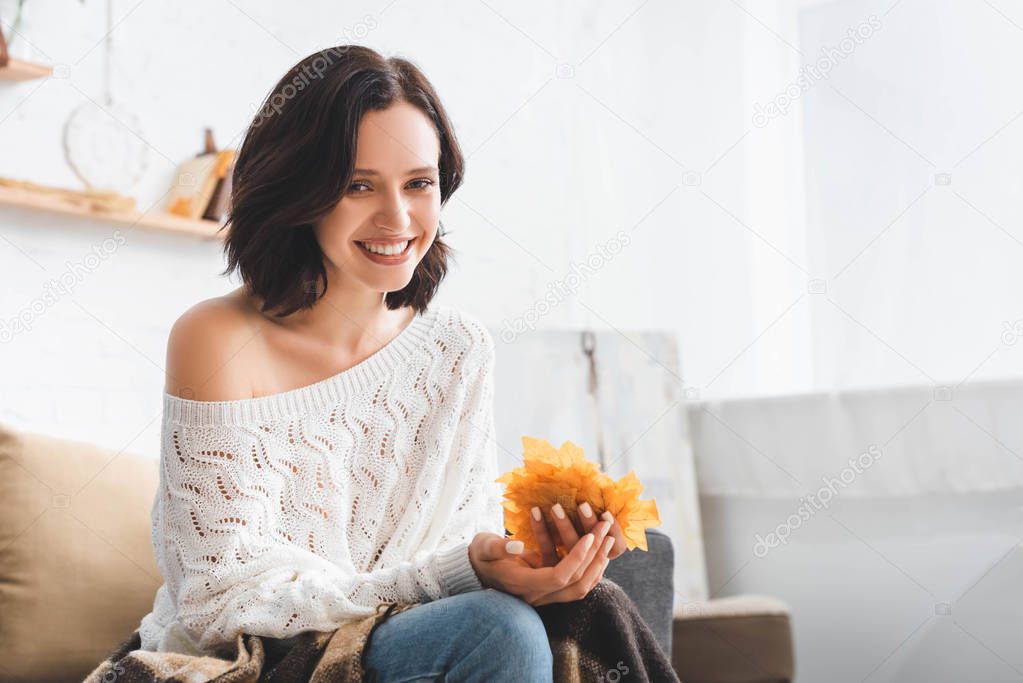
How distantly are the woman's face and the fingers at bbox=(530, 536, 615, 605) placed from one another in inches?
19.2

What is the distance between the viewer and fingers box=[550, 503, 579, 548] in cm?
118

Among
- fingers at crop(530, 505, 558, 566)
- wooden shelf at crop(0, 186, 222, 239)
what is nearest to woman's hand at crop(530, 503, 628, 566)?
fingers at crop(530, 505, 558, 566)

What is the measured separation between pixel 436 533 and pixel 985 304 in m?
1.41

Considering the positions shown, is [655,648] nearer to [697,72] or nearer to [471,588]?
[471,588]

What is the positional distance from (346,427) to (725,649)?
890mm

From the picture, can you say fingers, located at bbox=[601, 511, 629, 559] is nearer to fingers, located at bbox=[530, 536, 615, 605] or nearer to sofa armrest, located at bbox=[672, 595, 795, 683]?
fingers, located at bbox=[530, 536, 615, 605]

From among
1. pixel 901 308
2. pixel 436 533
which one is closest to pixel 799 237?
pixel 901 308

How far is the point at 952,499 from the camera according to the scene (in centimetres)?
227

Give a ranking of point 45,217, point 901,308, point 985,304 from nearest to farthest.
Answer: point 45,217, point 985,304, point 901,308

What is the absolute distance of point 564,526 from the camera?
3.90 feet

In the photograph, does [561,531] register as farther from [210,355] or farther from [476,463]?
[210,355]

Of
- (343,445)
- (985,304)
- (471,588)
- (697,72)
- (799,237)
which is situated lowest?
(471,588)

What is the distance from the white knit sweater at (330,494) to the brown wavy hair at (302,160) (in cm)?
17

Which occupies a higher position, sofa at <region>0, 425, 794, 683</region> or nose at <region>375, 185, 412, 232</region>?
nose at <region>375, 185, 412, 232</region>
